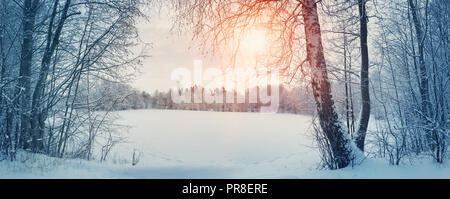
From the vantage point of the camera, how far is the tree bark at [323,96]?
4.42m

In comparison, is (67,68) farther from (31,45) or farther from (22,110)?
(22,110)

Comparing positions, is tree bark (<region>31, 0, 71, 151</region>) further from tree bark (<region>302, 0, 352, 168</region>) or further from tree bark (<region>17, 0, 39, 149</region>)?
tree bark (<region>302, 0, 352, 168</region>)

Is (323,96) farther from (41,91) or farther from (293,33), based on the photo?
(41,91)

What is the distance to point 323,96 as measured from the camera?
14.7 ft

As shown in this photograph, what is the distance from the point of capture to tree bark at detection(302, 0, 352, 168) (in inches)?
174

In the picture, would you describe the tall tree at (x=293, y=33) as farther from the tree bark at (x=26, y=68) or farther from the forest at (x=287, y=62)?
the tree bark at (x=26, y=68)

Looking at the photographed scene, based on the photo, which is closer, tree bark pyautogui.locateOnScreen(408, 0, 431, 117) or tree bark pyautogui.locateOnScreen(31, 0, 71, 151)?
tree bark pyautogui.locateOnScreen(408, 0, 431, 117)

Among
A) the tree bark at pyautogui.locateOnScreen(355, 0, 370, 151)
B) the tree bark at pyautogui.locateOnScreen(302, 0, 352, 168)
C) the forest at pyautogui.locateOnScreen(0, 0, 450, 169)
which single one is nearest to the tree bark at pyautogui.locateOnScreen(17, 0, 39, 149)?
the forest at pyautogui.locateOnScreen(0, 0, 450, 169)

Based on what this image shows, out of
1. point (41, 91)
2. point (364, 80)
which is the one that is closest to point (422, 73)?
point (364, 80)

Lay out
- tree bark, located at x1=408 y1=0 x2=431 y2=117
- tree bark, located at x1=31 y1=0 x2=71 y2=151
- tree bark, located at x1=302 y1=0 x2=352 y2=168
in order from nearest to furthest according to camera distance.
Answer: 1. tree bark, located at x1=302 y1=0 x2=352 y2=168
2. tree bark, located at x1=408 y1=0 x2=431 y2=117
3. tree bark, located at x1=31 y1=0 x2=71 y2=151

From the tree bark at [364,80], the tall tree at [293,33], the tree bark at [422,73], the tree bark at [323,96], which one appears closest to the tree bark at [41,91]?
the tall tree at [293,33]

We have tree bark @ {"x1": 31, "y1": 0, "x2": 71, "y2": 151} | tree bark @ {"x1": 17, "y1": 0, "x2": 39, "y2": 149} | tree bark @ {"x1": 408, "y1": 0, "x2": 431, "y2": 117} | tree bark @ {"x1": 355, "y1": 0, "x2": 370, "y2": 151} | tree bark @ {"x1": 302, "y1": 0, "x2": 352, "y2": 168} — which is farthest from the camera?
tree bark @ {"x1": 355, "y1": 0, "x2": 370, "y2": 151}
